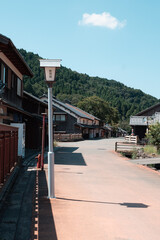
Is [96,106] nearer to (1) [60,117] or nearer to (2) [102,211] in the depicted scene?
(1) [60,117]

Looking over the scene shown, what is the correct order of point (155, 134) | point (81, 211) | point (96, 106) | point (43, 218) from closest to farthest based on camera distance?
point (43, 218) → point (81, 211) → point (155, 134) → point (96, 106)

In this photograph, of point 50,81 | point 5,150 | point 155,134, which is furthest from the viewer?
point 155,134

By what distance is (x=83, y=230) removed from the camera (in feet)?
15.3

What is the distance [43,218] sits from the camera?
5.18 m

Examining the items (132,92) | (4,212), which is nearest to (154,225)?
(4,212)

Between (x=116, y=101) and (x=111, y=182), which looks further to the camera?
(x=116, y=101)

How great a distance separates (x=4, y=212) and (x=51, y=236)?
1.40m

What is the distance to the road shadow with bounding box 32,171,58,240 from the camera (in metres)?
4.41

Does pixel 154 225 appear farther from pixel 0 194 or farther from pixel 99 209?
pixel 0 194

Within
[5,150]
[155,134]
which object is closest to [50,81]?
[5,150]

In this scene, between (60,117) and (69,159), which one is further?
(60,117)

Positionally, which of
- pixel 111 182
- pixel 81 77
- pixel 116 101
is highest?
pixel 81 77

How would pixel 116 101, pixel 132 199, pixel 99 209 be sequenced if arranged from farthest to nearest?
pixel 116 101 → pixel 132 199 → pixel 99 209

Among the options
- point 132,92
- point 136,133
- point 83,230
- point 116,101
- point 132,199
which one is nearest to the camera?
point 83,230
